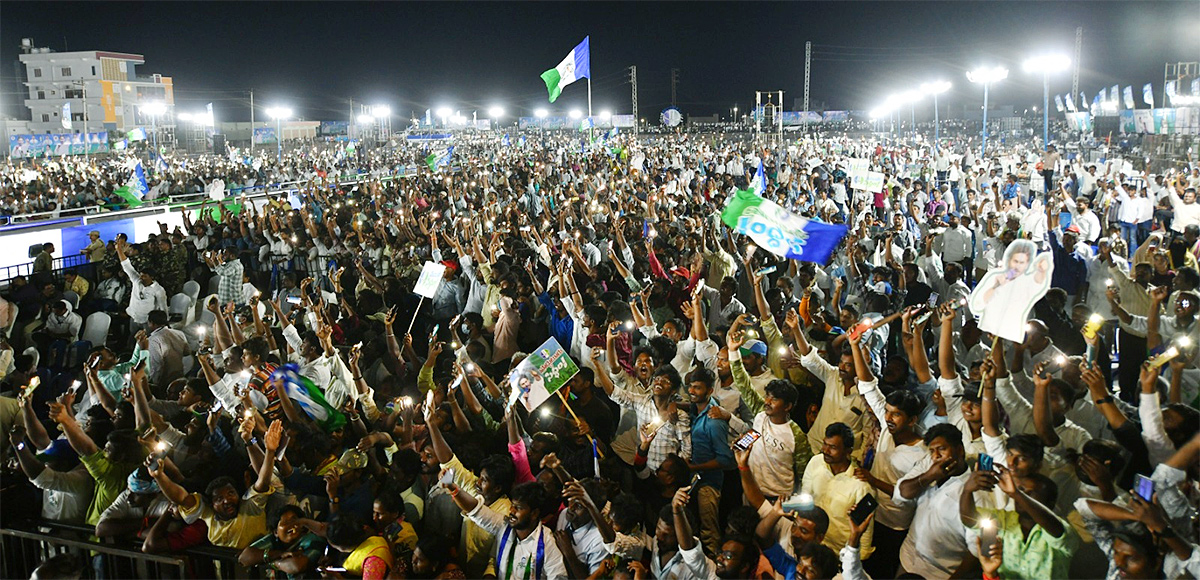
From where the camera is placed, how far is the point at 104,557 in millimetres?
4656

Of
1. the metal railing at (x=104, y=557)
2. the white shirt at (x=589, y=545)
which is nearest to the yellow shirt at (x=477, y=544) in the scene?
the white shirt at (x=589, y=545)

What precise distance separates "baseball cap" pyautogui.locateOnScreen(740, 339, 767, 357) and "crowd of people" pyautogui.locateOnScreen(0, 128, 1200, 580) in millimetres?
26

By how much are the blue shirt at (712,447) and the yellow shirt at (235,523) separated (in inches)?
95.1

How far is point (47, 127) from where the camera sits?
70.7m

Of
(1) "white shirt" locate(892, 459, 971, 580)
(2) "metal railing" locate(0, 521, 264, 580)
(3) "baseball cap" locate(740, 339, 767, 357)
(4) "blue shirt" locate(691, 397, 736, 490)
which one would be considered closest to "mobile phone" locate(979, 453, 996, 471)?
(1) "white shirt" locate(892, 459, 971, 580)

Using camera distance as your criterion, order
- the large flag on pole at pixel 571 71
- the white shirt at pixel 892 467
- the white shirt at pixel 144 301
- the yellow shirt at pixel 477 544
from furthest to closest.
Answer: the large flag on pole at pixel 571 71 < the white shirt at pixel 144 301 < the yellow shirt at pixel 477 544 < the white shirt at pixel 892 467

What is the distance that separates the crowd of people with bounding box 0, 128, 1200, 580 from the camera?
151 inches

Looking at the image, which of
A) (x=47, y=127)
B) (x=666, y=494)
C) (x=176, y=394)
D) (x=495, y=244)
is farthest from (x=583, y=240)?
(x=47, y=127)

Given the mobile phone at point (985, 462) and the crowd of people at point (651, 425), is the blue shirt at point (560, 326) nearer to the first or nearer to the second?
the crowd of people at point (651, 425)

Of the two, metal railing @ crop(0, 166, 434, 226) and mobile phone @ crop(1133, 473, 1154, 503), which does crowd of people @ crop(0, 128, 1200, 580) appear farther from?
metal railing @ crop(0, 166, 434, 226)

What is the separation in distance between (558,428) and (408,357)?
2.24 m

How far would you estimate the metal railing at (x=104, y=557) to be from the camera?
14.4 ft

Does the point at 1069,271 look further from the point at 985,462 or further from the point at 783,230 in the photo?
the point at 985,462

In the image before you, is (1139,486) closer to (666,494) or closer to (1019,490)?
(1019,490)
